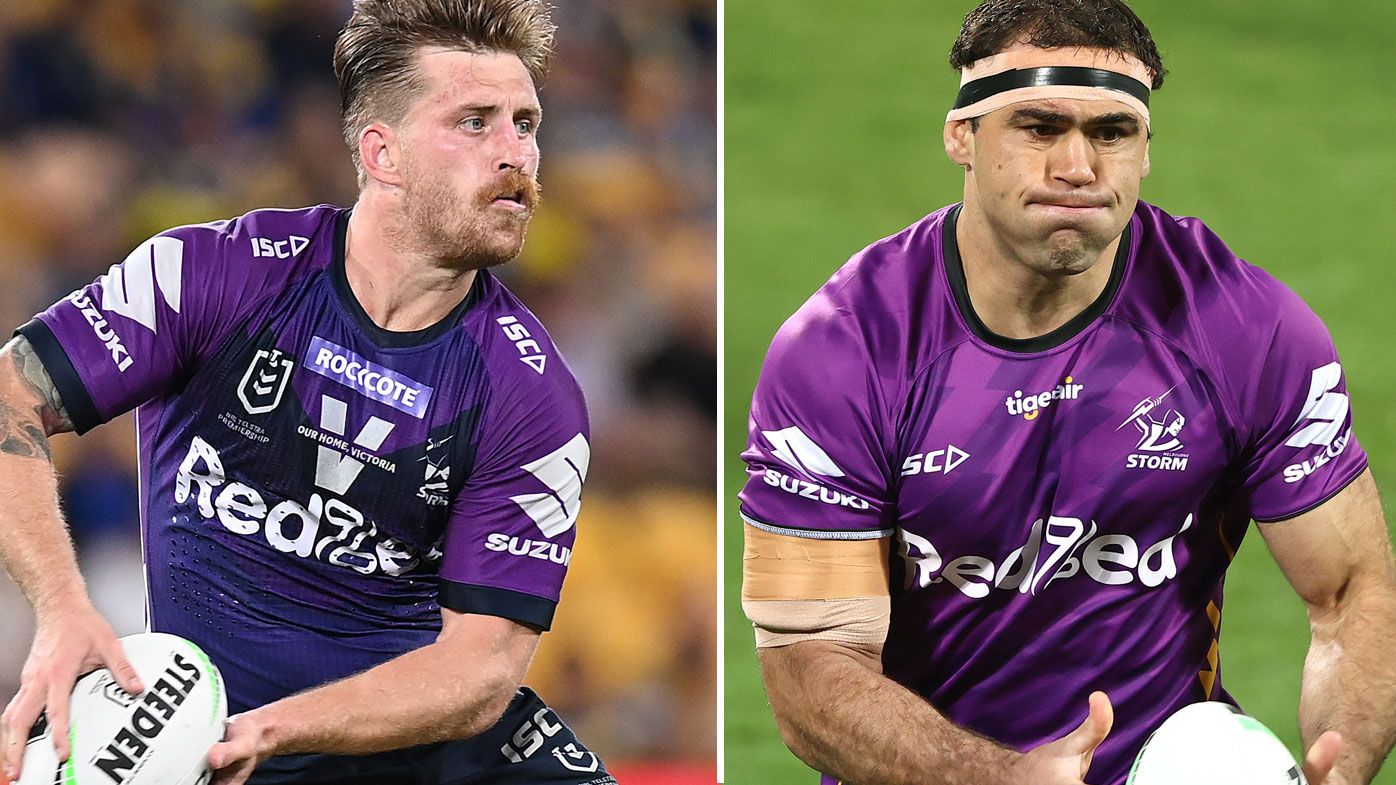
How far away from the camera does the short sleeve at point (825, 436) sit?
11.5ft

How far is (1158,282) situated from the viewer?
3586 mm

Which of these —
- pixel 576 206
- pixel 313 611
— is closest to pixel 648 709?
pixel 576 206

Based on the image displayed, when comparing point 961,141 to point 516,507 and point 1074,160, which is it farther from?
point 516,507

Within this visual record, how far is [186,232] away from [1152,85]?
2.04 m

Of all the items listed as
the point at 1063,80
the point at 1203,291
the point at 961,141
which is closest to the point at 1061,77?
the point at 1063,80

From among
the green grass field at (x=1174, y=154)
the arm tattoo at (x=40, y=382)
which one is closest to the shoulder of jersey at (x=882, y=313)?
the arm tattoo at (x=40, y=382)

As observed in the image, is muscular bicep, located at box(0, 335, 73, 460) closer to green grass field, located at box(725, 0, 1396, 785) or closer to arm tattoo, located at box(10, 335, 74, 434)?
arm tattoo, located at box(10, 335, 74, 434)

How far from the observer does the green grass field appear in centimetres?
831

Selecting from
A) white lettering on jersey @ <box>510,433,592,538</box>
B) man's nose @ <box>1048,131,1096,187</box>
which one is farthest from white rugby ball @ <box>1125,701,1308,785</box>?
white lettering on jersey @ <box>510,433,592,538</box>

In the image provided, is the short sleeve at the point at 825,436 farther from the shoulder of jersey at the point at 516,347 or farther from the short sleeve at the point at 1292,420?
the short sleeve at the point at 1292,420

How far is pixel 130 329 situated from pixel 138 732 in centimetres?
96

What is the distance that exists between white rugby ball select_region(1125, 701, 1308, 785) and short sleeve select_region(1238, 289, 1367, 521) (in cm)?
58

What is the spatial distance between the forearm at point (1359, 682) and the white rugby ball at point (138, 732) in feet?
6.80

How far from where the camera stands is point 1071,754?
300 centimetres
